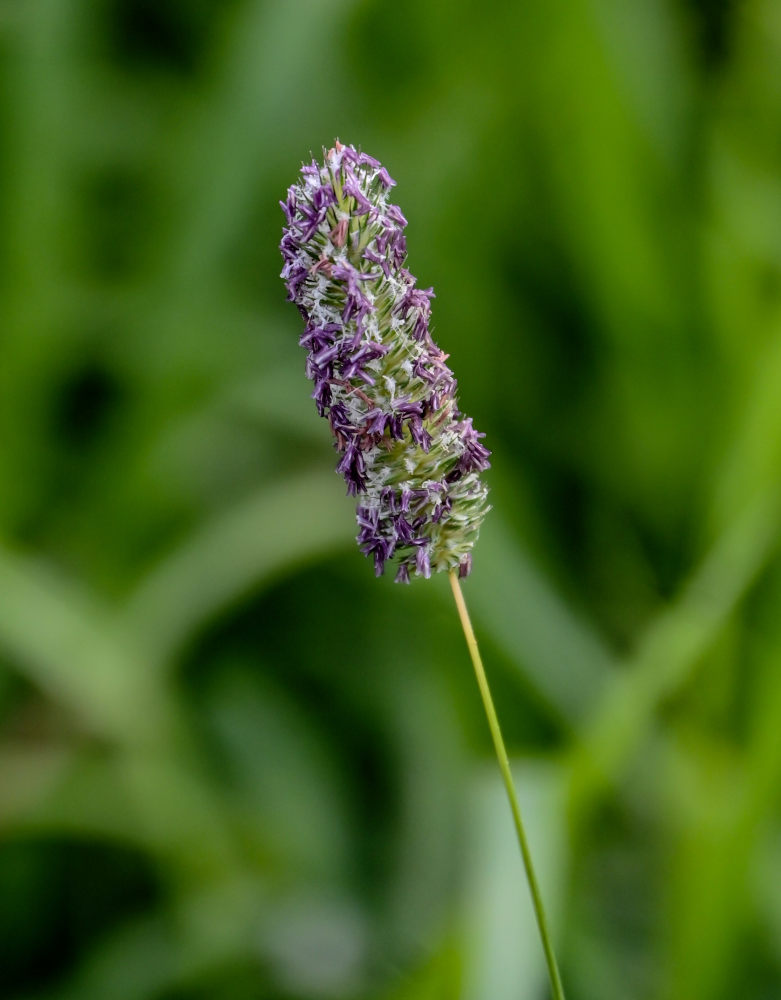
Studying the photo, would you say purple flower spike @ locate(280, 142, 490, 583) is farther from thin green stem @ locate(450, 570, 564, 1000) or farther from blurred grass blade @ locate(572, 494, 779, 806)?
blurred grass blade @ locate(572, 494, 779, 806)

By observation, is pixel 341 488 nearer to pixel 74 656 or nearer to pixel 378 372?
pixel 74 656

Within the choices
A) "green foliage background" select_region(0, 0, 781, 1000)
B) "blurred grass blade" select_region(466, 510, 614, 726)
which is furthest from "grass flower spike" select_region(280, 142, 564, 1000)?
"blurred grass blade" select_region(466, 510, 614, 726)

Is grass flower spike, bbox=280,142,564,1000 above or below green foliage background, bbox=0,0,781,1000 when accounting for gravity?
below

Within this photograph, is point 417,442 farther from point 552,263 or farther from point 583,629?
point 552,263

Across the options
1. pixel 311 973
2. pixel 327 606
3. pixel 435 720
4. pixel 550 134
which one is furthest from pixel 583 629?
pixel 550 134

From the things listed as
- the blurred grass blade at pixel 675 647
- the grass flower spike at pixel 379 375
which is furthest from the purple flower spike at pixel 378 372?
the blurred grass blade at pixel 675 647

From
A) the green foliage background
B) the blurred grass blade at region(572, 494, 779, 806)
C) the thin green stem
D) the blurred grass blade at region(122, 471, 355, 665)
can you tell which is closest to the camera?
the thin green stem

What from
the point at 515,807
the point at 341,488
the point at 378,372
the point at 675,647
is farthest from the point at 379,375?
the point at 341,488
